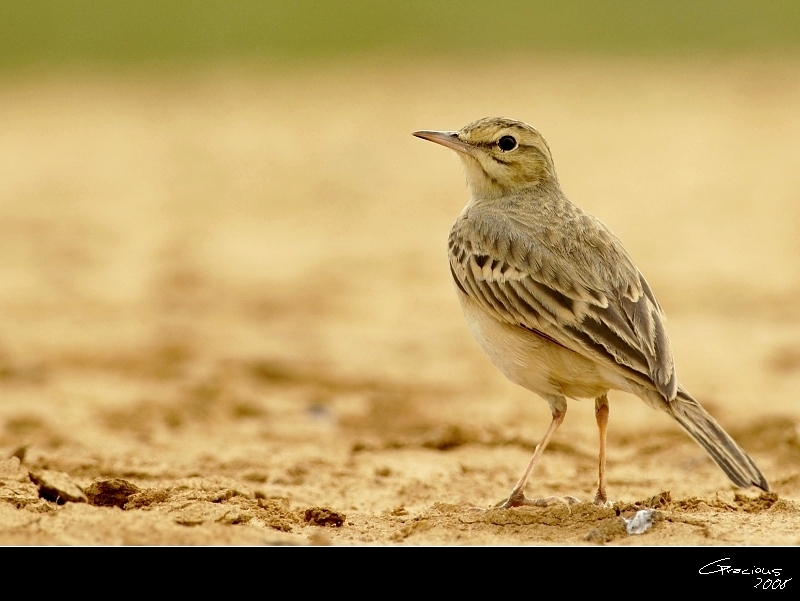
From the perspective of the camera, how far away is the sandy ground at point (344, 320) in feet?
18.0

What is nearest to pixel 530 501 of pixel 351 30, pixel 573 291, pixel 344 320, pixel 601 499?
pixel 601 499

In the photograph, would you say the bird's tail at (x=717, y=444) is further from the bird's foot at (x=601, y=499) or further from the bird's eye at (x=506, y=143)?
the bird's eye at (x=506, y=143)

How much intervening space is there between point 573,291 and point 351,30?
70.3 ft

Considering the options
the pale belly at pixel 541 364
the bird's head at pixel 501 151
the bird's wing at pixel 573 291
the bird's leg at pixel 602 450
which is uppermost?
the bird's head at pixel 501 151

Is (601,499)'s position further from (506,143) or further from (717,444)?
(506,143)

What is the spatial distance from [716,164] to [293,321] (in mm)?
7250

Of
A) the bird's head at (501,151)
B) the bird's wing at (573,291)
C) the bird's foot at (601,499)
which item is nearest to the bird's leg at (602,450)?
the bird's foot at (601,499)

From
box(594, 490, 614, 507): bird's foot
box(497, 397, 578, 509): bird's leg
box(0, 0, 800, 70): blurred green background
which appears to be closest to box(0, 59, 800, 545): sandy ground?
box(594, 490, 614, 507): bird's foot

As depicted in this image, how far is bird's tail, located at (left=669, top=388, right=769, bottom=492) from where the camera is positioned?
508cm

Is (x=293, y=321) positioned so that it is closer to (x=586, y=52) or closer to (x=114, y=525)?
(x=114, y=525)

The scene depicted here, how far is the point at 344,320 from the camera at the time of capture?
1028cm

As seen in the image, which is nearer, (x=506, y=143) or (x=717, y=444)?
(x=717, y=444)

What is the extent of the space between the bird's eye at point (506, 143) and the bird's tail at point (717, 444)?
1.80 m
